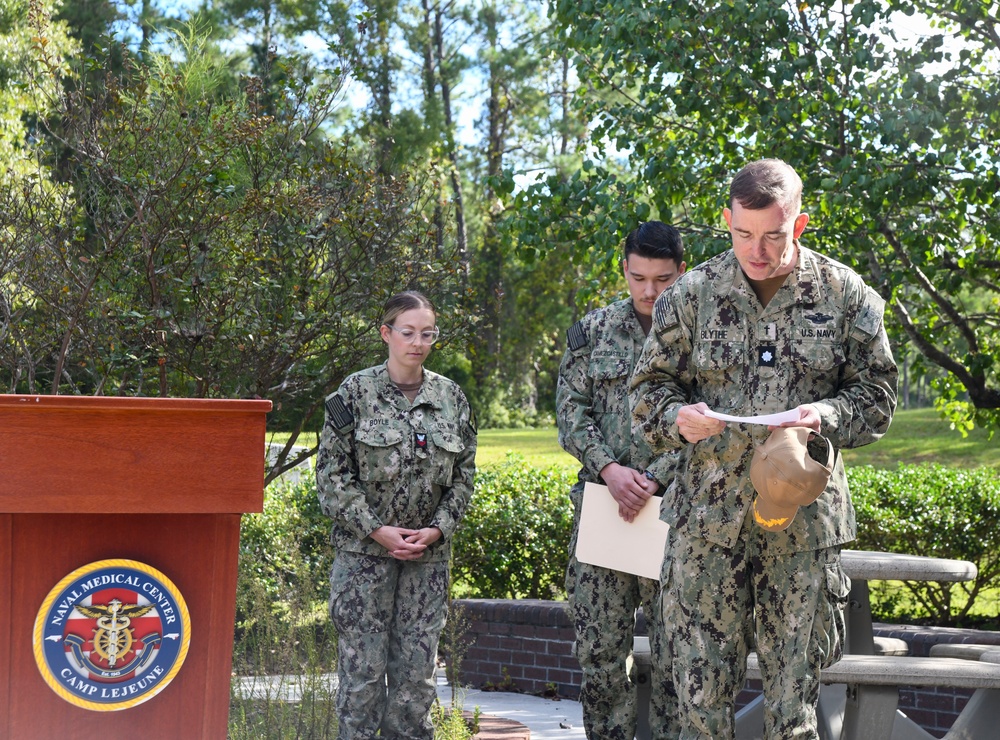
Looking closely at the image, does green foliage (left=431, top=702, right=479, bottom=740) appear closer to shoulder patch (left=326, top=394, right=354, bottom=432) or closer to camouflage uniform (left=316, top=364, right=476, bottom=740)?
camouflage uniform (left=316, top=364, right=476, bottom=740)

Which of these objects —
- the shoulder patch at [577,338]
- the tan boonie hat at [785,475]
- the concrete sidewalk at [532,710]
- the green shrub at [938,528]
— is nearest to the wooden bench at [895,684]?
the tan boonie hat at [785,475]

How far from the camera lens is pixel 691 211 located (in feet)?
25.4

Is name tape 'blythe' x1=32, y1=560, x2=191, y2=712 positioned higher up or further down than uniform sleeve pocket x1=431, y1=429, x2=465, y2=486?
further down

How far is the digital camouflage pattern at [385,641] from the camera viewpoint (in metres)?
4.37

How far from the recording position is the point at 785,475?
2.74 m

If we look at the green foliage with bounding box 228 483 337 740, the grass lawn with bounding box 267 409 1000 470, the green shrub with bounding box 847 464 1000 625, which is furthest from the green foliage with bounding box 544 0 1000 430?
the grass lawn with bounding box 267 409 1000 470

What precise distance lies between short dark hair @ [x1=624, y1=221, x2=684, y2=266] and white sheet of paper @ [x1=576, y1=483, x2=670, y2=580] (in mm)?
885

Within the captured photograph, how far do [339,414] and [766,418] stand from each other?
2141mm

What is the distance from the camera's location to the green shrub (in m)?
6.86

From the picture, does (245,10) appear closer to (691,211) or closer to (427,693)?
(691,211)

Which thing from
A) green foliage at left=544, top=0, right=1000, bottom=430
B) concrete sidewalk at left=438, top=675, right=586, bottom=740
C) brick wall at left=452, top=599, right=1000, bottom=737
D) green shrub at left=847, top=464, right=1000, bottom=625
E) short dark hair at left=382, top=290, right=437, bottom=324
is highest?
green foliage at left=544, top=0, right=1000, bottom=430

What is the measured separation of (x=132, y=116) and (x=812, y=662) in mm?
4156

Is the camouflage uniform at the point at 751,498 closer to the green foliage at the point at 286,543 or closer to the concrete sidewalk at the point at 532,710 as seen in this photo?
the concrete sidewalk at the point at 532,710

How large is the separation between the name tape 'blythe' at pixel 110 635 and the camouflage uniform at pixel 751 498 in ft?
4.33
